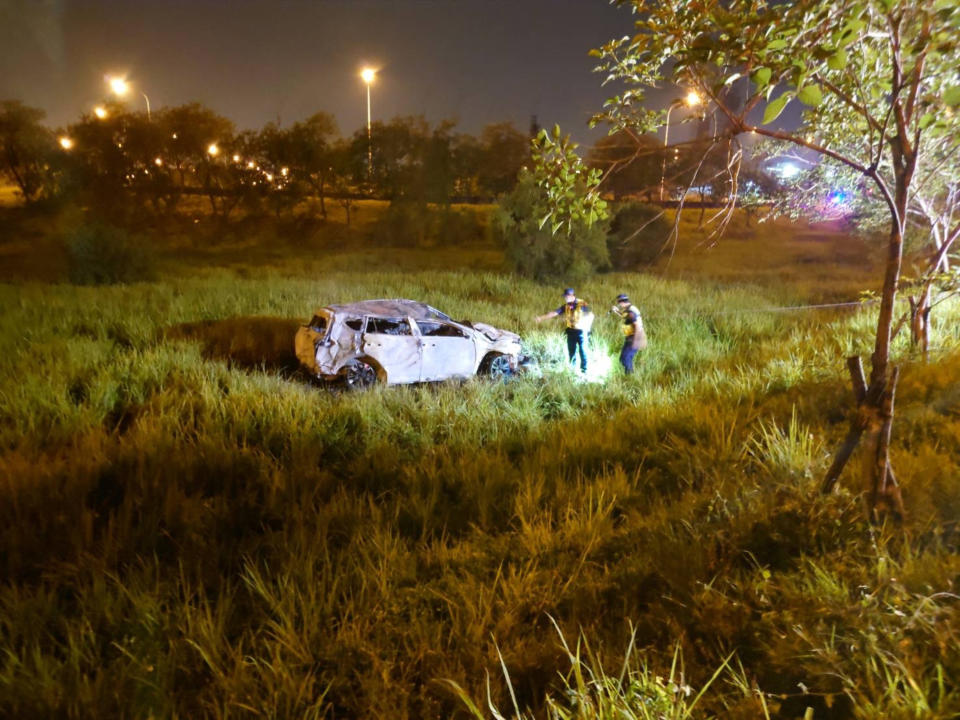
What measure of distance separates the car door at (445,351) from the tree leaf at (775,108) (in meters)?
7.25

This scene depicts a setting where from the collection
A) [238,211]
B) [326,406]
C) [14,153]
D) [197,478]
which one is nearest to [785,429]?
[326,406]

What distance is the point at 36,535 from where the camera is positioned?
3908 millimetres

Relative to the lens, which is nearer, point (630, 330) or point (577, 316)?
point (630, 330)

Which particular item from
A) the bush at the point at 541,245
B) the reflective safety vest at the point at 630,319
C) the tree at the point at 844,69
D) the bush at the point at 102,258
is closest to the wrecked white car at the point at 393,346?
the reflective safety vest at the point at 630,319

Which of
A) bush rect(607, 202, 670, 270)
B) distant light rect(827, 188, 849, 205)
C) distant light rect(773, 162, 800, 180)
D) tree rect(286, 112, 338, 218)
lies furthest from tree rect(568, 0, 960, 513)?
tree rect(286, 112, 338, 218)

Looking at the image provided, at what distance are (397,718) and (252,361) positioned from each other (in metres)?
9.59

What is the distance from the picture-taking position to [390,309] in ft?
31.6

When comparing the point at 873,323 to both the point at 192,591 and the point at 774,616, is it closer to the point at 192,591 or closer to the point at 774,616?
the point at 774,616

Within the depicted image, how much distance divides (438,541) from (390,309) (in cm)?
619

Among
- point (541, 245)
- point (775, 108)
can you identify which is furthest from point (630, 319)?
point (541, 245)

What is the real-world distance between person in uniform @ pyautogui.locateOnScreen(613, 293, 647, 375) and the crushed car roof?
3235mm

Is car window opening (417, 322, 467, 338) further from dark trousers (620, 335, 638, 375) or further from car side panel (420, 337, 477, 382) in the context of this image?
dark trousers (620, 335, 638, 375)

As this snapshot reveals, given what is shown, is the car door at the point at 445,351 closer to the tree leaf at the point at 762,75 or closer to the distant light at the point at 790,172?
the distant light at the point at 790,172

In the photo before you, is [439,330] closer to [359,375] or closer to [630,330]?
[359,375]
